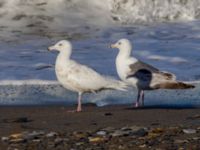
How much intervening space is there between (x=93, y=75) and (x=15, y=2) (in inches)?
424

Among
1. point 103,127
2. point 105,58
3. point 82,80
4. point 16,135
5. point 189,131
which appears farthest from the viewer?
point 105,58

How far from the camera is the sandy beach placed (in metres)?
7.04

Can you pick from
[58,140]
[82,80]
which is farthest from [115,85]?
[58,140]

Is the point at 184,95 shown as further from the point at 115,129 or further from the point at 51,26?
the point at 51,26

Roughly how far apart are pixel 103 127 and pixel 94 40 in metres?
7.96

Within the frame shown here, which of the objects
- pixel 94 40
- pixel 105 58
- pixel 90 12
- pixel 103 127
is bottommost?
pixel 103 127

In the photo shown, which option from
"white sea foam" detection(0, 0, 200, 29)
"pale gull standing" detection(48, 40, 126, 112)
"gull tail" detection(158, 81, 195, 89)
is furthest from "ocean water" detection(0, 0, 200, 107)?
"pale gull standing" detection(48, 40, 126, 112)

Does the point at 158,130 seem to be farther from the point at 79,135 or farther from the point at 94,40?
the point at 94,40

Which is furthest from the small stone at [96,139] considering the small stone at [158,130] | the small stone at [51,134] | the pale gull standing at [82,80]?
the pale gull standing at [82,80]

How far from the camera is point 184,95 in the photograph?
35.7ft

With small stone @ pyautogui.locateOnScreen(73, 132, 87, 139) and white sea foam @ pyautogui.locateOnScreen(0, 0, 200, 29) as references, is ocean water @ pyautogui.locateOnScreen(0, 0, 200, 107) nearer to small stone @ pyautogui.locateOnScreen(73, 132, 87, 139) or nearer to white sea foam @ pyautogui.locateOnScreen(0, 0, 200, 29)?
white sea foam @ pyautogui.locateOnScreen(0, 0, 200, 29)

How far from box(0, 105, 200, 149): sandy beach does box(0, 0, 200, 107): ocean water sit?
0.89 meters

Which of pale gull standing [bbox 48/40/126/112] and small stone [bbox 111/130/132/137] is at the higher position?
pale gull standing [bbox 48/40/126/112]

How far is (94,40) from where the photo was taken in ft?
52.2
